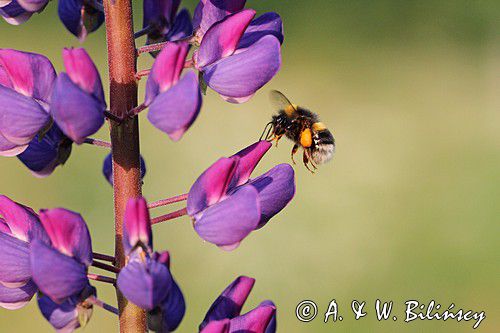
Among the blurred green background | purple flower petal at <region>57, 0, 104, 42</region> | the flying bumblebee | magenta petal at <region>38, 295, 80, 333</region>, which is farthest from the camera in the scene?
the blurred green background

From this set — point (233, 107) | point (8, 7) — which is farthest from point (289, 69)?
point (8, 7)

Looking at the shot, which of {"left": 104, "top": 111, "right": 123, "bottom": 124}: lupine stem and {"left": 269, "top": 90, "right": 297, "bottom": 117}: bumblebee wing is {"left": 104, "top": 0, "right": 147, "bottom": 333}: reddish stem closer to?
{"left": 104, "top": 111, "right": 123, "bottom": 124}: lupine stem

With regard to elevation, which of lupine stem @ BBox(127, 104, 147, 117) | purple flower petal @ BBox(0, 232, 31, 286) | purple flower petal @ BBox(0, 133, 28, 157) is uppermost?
lupine stem @ BBox(127, 104, 147, 117)

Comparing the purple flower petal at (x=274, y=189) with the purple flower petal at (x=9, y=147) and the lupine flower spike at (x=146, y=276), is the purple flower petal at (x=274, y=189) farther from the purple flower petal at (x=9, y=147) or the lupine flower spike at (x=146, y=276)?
the purple flower petal at (x=9, y=147)

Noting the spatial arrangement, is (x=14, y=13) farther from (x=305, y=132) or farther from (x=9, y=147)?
(x=305, y=132)

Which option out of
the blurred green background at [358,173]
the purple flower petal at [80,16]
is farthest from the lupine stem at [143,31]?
the blurred green background at [358,173]

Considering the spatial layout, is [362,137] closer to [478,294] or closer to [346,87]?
[346,87]

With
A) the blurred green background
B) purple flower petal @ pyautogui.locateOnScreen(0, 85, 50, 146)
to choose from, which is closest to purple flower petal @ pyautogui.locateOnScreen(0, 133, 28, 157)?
purple flower petal @ pyautogui.locateOnScreen(0, 85, 50, 146)
